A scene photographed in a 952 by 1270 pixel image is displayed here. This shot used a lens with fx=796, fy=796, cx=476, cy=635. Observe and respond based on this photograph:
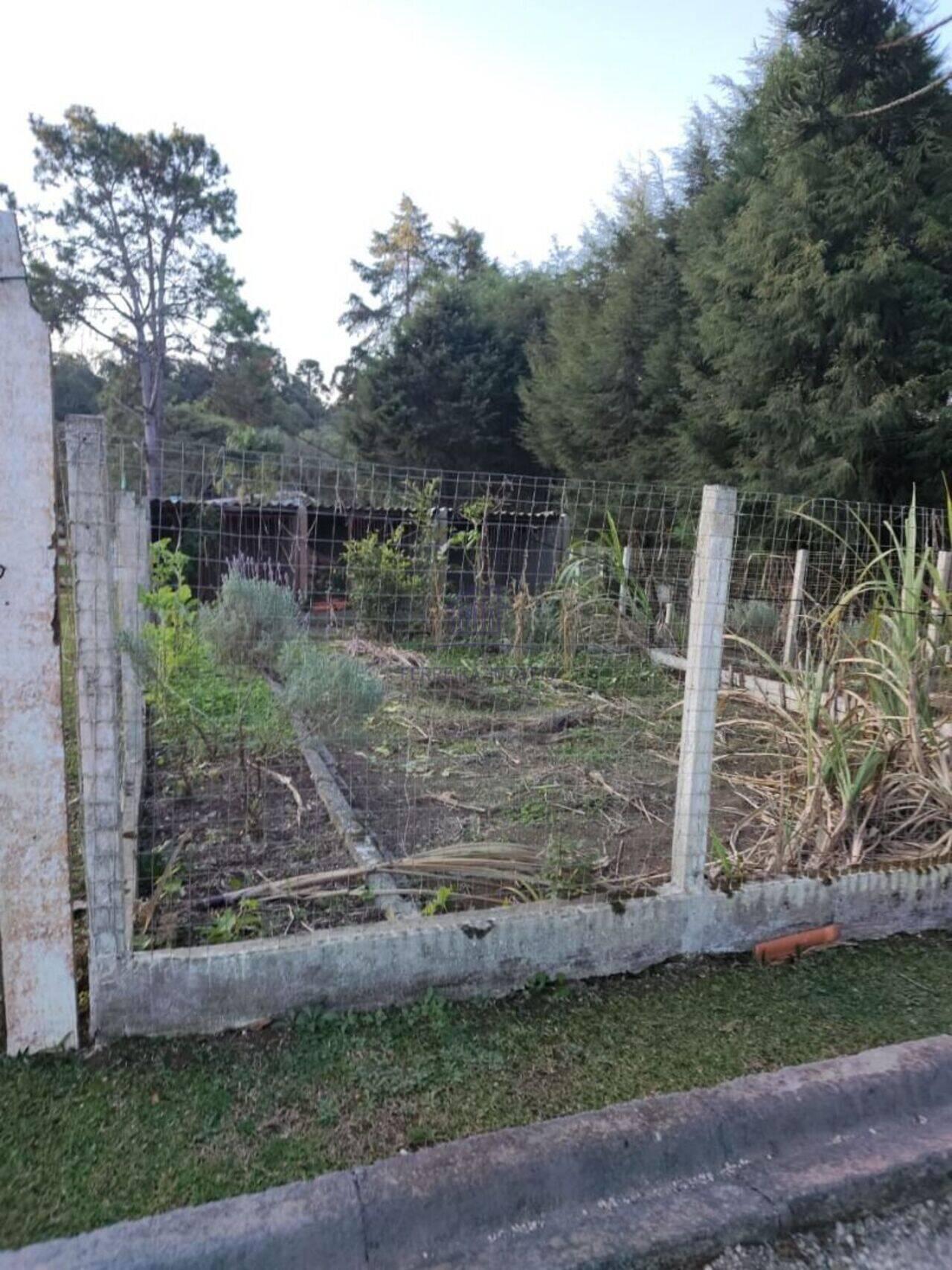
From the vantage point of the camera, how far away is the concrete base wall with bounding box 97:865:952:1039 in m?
2.12

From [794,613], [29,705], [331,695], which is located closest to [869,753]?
[794,613]

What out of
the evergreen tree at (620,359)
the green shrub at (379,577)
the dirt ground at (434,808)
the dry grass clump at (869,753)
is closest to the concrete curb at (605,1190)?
the dirt ground at (434,808)

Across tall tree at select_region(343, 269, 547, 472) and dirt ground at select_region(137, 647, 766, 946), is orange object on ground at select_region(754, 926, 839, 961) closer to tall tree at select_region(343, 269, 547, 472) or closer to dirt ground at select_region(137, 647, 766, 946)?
dirt ground at select_region(137, 647, 766, 946)

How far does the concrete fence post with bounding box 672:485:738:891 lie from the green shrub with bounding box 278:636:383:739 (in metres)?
1.58

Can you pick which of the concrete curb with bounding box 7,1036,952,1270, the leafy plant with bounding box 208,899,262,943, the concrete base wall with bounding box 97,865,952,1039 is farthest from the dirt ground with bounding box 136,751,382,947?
the concrete curb with bounding box 7,1036,952,1270

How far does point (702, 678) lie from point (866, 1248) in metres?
1.47

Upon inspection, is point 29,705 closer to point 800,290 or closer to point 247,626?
point 247,626

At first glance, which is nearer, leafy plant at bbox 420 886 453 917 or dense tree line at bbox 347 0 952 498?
leafy plant at bbox 420 886 453 917

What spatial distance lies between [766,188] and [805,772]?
1236 centimetres

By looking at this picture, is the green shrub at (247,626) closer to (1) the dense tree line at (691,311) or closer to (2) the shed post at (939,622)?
(2) the shed post at (939,622)

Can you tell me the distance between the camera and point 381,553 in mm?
9102

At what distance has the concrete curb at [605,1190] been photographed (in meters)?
1.57

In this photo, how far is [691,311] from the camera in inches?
627

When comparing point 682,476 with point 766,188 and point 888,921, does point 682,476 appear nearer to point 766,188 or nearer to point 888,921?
point 766,188
